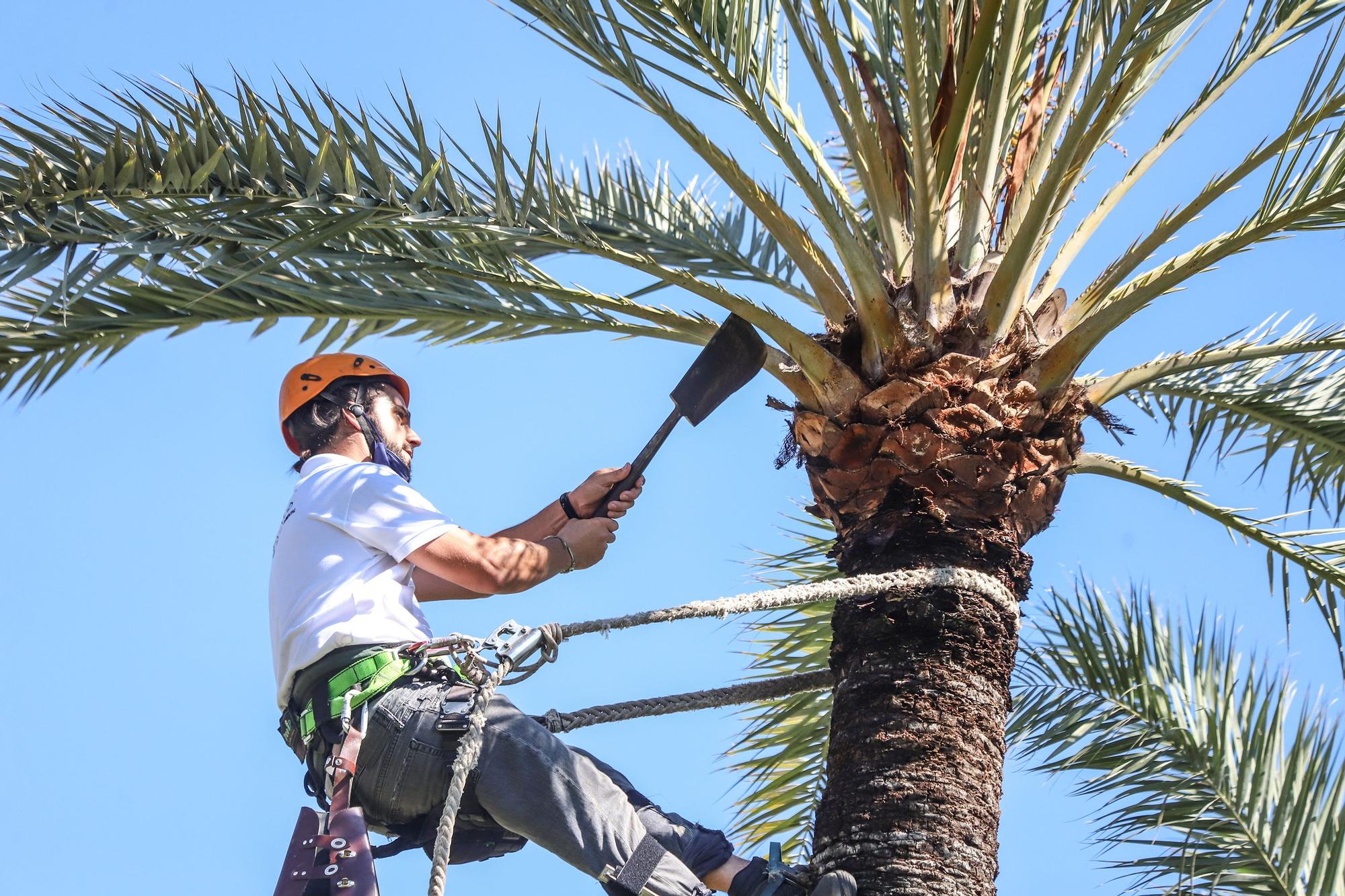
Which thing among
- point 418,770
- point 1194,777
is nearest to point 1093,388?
point 1194,777

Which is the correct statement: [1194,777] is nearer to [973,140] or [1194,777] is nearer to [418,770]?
[973,140]

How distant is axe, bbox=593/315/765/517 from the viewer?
478 centimetres

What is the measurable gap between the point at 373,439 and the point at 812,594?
4.76 feet

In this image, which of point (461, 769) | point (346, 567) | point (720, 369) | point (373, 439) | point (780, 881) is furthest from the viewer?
point (720, 369)

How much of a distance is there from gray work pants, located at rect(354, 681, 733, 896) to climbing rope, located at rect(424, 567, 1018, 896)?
7cm

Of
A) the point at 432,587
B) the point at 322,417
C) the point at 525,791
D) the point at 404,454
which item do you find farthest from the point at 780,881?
the point at 322,417

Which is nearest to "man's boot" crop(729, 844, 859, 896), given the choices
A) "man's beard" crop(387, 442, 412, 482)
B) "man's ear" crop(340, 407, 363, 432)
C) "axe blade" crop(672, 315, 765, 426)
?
"axe blade" crop(672, 315, 765, 426)

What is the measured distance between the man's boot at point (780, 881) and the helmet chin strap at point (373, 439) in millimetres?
1598

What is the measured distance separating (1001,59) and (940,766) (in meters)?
2.07

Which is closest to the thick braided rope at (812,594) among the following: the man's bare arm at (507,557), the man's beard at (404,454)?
the man's bare arm at (507,557)

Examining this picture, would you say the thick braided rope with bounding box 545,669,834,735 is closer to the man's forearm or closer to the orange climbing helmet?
the man's forearm

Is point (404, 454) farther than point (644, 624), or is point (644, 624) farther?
point (404, 454)

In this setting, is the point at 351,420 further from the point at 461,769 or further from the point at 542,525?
the point at 461,769

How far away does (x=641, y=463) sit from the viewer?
4.85 meters
